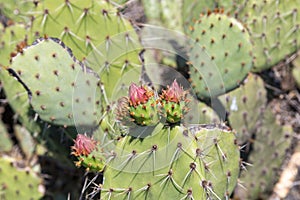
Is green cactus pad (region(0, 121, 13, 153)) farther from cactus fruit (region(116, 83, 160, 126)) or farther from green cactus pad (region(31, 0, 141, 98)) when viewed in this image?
cactus fruit (region(116, 83, 160, 126))

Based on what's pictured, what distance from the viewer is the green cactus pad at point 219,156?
1.66 meters

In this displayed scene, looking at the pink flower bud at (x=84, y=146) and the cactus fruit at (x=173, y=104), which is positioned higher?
the cactus fruit at (x=173, y=104)

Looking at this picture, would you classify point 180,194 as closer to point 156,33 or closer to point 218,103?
point 218,103

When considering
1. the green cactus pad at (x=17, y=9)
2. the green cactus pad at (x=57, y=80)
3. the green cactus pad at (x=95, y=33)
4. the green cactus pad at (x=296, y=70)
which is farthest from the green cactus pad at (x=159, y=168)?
the green cactus pad at (x=296, y=70)

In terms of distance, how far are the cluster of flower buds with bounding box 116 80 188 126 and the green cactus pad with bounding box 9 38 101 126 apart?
14.0 inches

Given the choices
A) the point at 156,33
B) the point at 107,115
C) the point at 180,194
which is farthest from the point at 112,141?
the point at 156,33

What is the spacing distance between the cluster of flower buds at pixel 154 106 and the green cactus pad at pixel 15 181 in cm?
104

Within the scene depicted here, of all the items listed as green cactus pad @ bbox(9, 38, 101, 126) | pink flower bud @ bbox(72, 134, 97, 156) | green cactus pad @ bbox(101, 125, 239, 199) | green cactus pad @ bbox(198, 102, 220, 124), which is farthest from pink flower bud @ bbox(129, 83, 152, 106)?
green cactus pad @ bbox(198, 102, 220, 124)

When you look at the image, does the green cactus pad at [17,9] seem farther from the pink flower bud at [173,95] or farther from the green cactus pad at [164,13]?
the pink flower bud at [173,95]

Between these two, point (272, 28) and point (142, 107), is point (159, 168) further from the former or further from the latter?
point (272, 28)

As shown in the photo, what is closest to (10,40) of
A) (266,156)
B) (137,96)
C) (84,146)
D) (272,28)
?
(84,146)

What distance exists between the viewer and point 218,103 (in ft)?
7.52

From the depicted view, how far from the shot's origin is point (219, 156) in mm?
1729

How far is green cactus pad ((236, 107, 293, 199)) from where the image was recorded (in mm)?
2590
